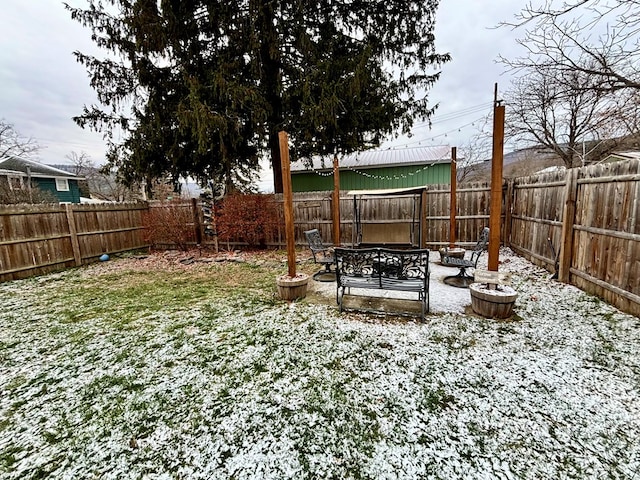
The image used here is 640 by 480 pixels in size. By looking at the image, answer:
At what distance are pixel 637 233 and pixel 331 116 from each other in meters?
6.34

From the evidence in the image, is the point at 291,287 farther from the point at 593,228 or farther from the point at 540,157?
the point at 540,157

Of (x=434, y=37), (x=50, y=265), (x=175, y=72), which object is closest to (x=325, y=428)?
(x=50, y=265)

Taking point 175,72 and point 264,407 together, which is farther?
point 175,72

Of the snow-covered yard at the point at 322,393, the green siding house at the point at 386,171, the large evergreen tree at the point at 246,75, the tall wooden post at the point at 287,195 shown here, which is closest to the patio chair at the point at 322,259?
the tall wooden post at the point at 287,195

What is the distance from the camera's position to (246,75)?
7.89m

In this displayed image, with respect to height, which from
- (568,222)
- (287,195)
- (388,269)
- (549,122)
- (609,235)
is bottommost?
(388,269)

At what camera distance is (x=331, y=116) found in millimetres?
7336

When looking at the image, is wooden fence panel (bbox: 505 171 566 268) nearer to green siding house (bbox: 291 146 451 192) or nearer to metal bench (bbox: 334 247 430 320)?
metal bench (bbox: 334 247 430 320)

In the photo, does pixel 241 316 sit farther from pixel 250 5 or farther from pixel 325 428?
pixel 250 5

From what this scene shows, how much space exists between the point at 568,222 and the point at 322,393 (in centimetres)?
483

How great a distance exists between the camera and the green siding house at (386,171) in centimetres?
1259

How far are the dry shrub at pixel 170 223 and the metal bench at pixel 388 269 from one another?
7327 millimetres

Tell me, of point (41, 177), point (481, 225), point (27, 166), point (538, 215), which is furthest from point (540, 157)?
point (27, 166)

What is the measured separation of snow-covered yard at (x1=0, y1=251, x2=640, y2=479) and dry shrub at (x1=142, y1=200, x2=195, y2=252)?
5.15 meters
